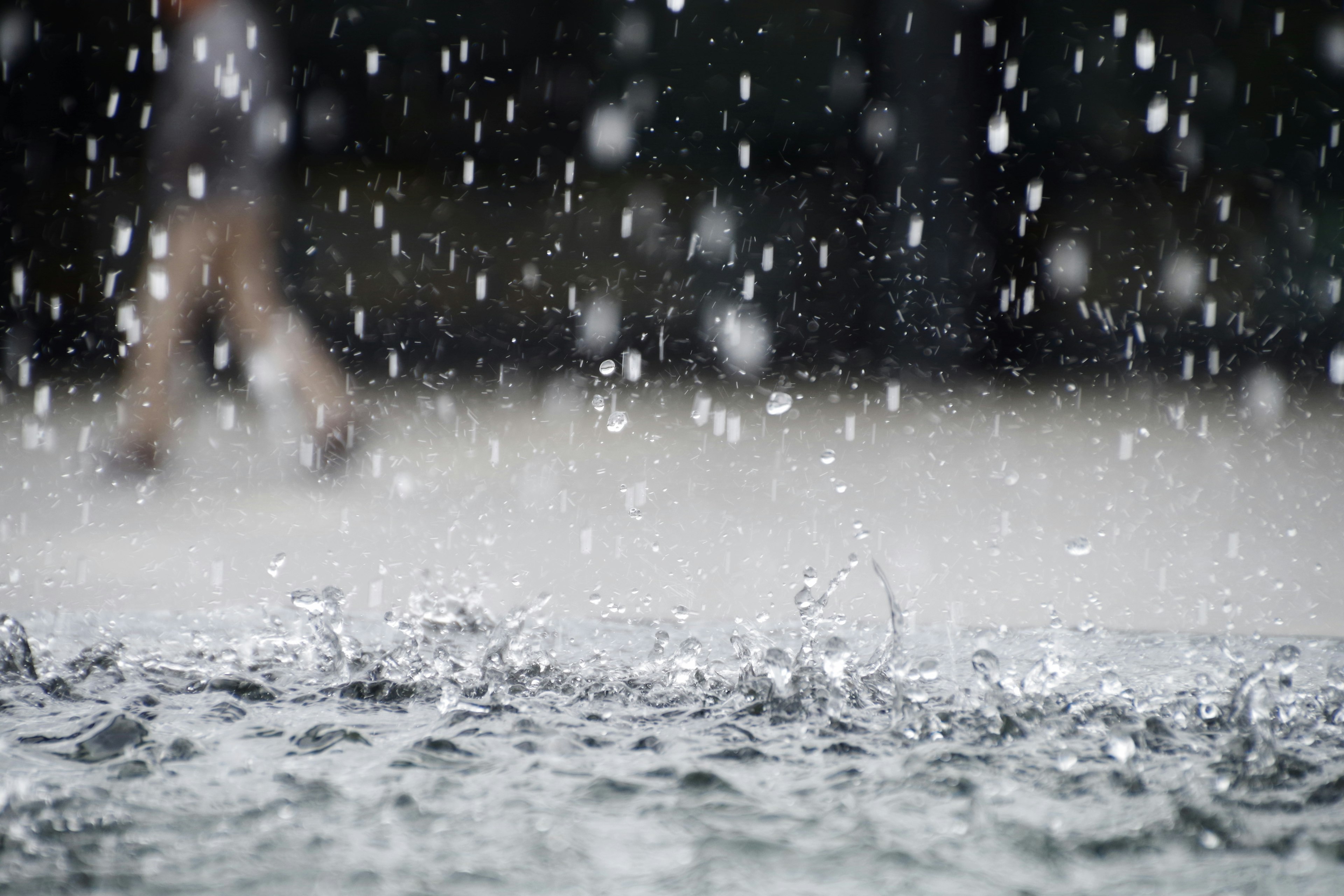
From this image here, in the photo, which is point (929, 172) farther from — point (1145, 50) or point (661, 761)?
point (661, 761)

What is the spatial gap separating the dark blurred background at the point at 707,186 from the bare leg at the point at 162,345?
82.0 inches

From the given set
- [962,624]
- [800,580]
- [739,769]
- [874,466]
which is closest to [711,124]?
[874,466]

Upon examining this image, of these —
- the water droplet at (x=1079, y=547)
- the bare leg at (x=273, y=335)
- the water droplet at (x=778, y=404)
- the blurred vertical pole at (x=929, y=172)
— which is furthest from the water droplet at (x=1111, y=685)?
the blurred vertical pole at (x=929, y=172)

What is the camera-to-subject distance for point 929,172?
533cm

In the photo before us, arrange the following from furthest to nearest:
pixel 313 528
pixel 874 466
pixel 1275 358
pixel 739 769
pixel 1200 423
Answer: pixel 1275 358 → pixel 1200 423 → pixel 874 466 → pixel 313 528 → pixel 739 769

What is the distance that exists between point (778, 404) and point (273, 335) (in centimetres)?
231

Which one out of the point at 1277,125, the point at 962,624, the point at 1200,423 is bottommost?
the point at 962,624

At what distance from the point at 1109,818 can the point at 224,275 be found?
3.82 meters

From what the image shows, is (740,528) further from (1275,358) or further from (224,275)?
(1275,358)

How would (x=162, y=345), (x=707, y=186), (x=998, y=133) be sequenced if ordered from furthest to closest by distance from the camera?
(x=707, y=186) < (x=998, y=133) < (x=162, y=345)

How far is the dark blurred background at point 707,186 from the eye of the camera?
5805 mm

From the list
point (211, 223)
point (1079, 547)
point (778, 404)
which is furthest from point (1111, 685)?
point (778, 404)

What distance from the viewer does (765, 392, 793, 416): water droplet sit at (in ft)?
17.6

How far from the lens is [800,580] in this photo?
9.48ft
